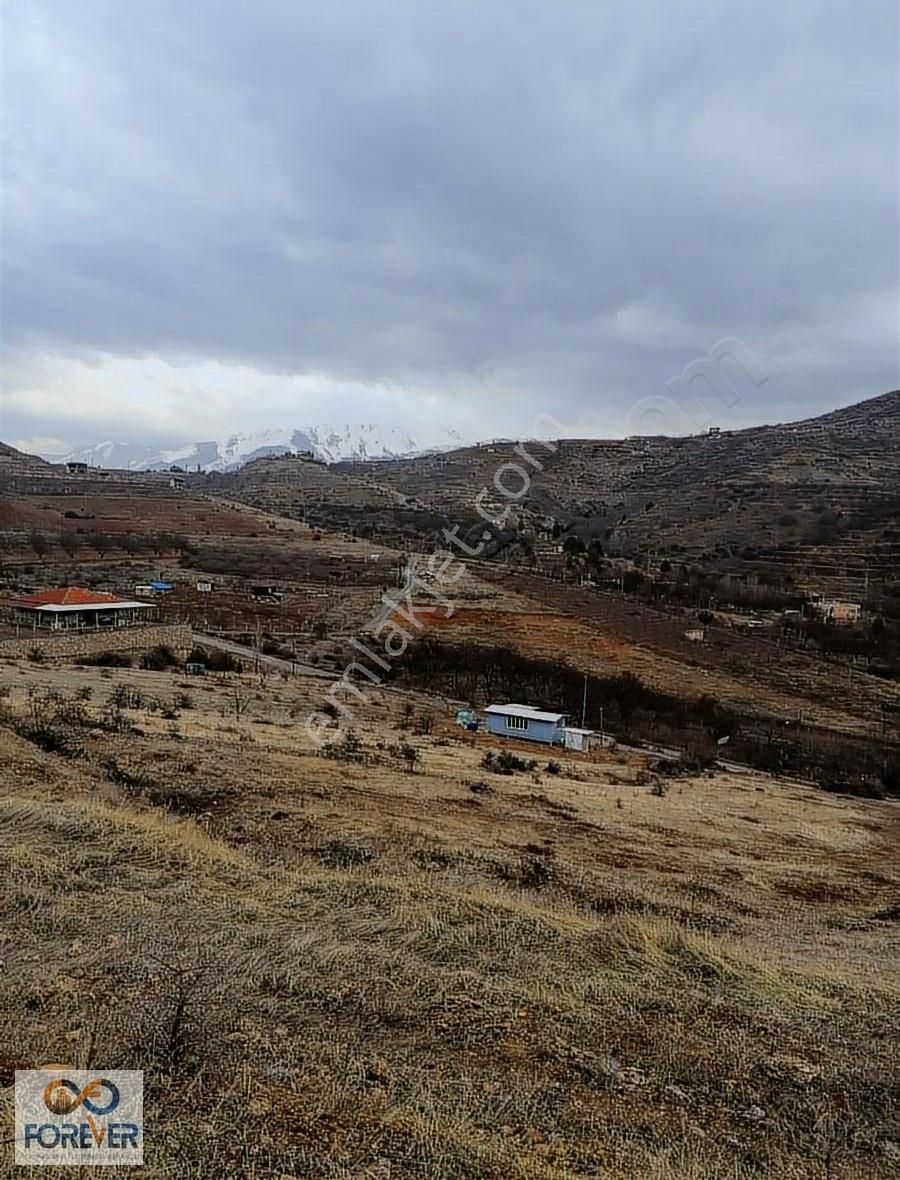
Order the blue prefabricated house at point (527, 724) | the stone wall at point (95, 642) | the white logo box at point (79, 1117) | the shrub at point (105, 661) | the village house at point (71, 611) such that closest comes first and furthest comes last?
the white logo box at point (79, 1117) → the blue prefabricated house at point (527, 724) → the shrub at point (105, 661) → the stone wall at point (95, 642) → the village house at point (71, 611)

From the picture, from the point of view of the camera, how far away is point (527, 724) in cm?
2030

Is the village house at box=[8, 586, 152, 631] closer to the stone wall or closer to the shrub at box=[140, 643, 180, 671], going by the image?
the stone wall

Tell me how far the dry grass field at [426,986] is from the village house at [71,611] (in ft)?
62.9

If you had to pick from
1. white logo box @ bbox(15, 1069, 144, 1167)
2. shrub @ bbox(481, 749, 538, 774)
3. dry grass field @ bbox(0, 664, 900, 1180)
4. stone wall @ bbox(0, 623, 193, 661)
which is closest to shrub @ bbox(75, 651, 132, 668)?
stone wall @ bbox(0, 623, 193, 661)

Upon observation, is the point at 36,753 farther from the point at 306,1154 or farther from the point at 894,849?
the point at 894,849

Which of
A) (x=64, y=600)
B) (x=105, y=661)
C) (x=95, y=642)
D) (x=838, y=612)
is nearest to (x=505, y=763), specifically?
(x=105, y=661)

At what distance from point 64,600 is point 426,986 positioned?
27.4 m

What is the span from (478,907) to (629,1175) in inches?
111

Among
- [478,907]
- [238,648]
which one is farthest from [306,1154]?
[238,648]

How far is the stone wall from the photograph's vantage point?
931 inches

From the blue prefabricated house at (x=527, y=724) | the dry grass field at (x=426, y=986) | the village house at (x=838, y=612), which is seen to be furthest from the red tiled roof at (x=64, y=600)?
the village house at (x=838, y=612)

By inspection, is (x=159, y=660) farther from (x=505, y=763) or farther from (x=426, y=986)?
(x=426, y=986)

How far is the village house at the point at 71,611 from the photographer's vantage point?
27516 mm

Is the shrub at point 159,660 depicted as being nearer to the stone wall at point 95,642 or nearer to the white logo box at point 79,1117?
the stone wall at point 95,642
